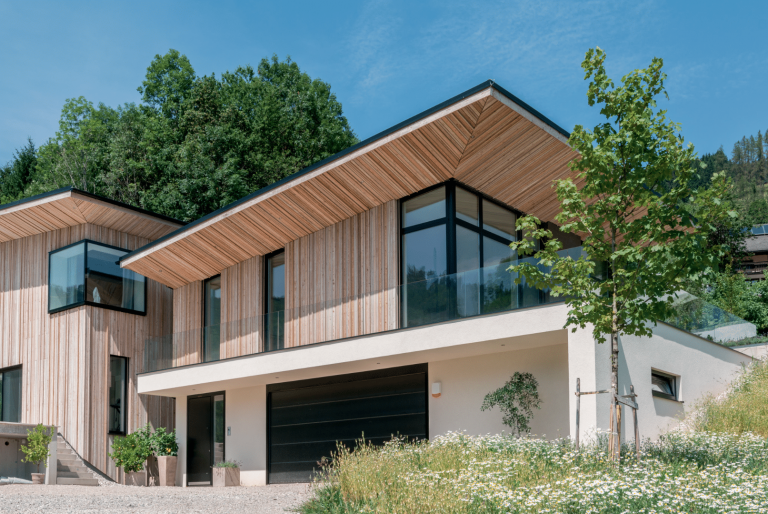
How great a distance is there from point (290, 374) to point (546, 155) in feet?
22.0

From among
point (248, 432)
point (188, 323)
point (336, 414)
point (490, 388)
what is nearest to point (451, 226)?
point (490, 388)

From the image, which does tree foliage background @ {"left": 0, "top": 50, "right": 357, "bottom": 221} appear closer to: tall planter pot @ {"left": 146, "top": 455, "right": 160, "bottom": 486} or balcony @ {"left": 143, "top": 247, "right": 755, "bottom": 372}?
tall planter pot @ {"left": 146, "top": 455, "right": 160, "bottom": 486}

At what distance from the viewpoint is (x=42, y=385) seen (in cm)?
1773

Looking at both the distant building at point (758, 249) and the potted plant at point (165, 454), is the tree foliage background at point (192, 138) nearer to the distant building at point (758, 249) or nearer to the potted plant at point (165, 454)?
the potted plant at point (165, 454)

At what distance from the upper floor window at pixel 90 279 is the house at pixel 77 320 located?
3 centimetres

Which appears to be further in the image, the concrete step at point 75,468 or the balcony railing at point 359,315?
the concrete step at point 75,468

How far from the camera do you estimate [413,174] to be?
12.8 m

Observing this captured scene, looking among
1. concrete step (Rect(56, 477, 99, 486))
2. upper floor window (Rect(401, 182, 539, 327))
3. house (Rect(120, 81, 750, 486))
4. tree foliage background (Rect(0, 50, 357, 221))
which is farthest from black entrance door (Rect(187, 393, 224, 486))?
tree foliage background (Rect(0, 50, 357, 221))

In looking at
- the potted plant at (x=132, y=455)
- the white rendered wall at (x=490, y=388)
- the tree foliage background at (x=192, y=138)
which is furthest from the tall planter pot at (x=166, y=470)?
the tree foliage background at (x=192, y=138)

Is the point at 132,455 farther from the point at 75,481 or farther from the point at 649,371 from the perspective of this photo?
the point at 649,371

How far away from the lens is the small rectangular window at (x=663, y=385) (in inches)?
481

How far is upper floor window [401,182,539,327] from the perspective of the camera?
11578 millimetres

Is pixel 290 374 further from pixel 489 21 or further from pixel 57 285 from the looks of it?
pixel 489 21

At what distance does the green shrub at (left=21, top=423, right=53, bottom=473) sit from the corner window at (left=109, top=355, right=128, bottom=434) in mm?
1895
